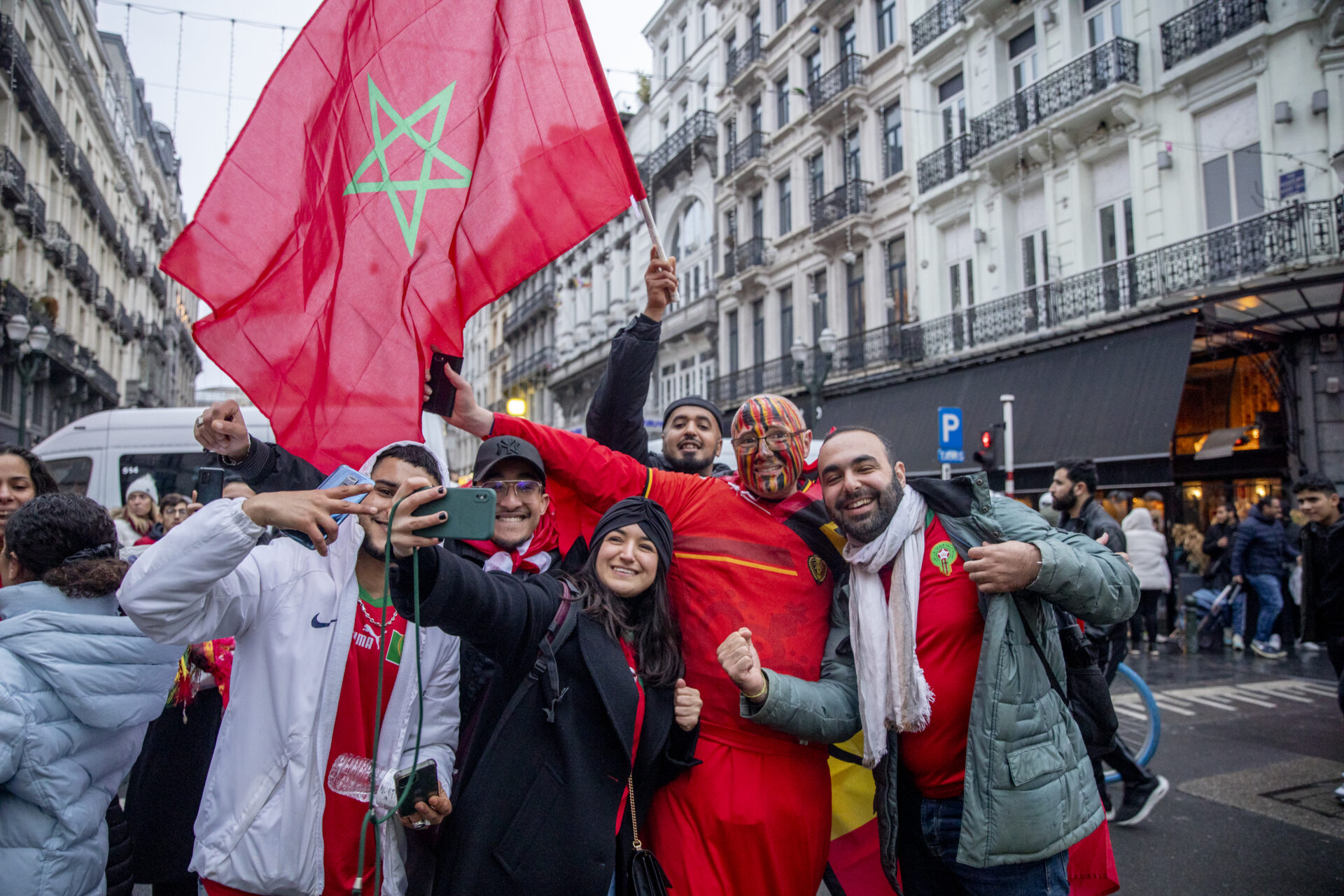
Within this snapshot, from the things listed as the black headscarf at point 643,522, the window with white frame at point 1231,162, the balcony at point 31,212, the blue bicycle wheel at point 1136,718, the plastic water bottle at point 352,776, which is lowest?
the blue bicycle wheel at point 1136,718

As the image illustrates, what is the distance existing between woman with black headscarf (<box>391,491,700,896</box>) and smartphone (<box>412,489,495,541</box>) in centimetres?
14

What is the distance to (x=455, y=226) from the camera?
2.83 m

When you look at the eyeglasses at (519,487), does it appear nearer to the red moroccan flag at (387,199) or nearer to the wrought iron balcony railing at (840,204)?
the red moroccan flag at (387,199)

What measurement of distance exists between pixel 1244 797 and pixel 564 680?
5193 mm

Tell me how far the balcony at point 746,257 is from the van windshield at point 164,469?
1893 centimetres

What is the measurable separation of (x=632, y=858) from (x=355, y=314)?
6.07ft

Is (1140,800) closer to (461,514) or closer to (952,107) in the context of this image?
(461,514)

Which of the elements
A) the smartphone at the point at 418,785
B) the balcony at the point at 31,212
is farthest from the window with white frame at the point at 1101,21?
the balcony at the point at 31,212

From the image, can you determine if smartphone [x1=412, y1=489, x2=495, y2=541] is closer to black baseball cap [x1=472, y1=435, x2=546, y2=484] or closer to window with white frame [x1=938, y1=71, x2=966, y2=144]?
black baseball cap [x1=472, y1=435, x2=546, y2=484]

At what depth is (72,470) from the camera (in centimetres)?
903

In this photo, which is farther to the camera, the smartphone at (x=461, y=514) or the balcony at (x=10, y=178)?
the balcony at (x=10, y=178)

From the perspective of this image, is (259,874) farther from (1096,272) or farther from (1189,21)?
(1189,21)

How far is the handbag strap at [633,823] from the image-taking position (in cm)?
235

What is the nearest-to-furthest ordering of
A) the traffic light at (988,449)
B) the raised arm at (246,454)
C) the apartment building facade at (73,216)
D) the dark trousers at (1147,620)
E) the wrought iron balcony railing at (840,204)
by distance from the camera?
the raised arm at (246,454) → the dark trousers at (1147,620) → the traffic light at (988,449) → the wrought iron balcony railing at (840,204) → the apartment building facade at (73,216)
